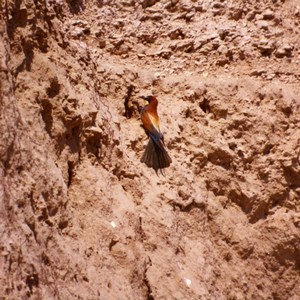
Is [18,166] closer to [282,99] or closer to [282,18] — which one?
[282,99]

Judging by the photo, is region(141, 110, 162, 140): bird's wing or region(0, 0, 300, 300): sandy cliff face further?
region(141, 110, 162, 140): bird's wing

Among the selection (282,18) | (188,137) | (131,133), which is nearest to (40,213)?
(131,133)

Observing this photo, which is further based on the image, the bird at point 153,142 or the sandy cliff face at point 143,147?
the bird at point 153,142

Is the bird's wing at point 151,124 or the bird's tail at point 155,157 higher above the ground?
the bird's wing at point 151,124

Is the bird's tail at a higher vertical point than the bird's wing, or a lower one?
lower
